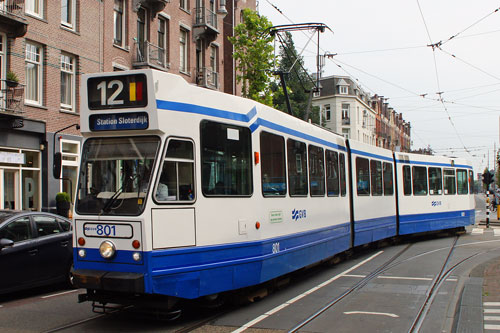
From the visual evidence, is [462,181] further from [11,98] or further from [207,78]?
[11,98]

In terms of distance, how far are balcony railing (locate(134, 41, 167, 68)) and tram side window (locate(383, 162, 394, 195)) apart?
11720mm

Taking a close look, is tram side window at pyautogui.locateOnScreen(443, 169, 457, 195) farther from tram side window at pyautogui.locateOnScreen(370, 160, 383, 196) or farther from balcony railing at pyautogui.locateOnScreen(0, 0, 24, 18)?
balcony railing at pyautogui.locateOnScreen(0, 0, 24, 18)

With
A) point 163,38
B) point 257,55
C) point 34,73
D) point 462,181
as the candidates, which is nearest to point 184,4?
point 163,38

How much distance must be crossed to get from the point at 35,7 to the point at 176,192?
15004mm

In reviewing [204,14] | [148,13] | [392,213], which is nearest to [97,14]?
[148,13]

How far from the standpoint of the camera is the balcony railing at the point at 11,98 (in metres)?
17.0

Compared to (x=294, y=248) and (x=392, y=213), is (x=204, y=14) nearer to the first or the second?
(x=392, y=213)

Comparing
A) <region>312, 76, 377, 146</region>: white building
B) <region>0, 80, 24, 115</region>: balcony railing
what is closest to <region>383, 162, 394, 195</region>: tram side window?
<region>0, 80, 24, 115</region>: balcony railing

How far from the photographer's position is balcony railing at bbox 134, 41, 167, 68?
76.2 ft

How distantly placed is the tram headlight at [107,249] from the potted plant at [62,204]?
12708 mm

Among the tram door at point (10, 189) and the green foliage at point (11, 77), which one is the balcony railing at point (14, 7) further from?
the tram door at point (10, 189)

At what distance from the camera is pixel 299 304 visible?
322 inches

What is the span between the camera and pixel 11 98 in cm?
1720

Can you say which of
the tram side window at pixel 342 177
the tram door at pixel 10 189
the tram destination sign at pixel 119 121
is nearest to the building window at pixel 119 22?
the tram door at pixel 10 189
